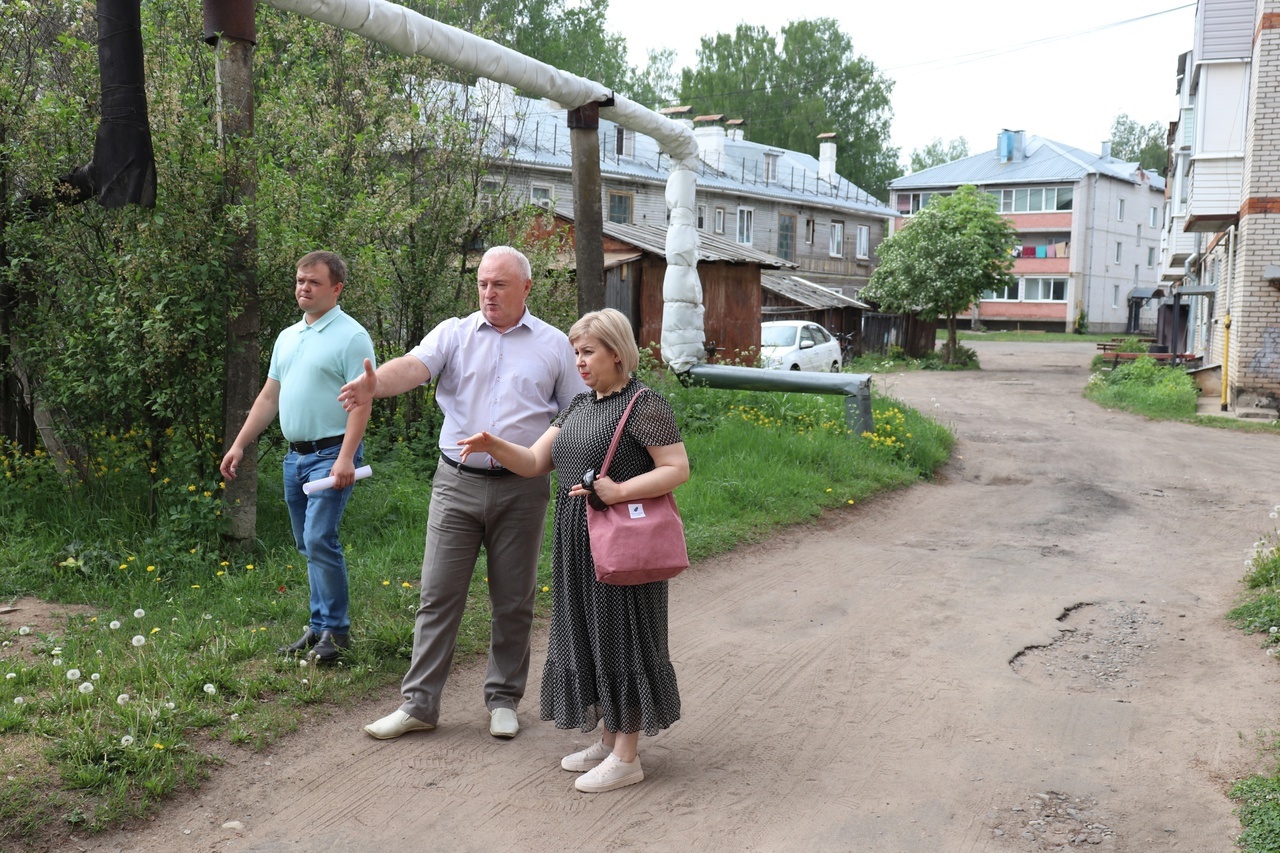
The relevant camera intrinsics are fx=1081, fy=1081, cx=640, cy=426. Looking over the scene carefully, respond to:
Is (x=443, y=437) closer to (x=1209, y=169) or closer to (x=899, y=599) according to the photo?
(x=899, y=599)

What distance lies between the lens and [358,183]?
28.2 feet

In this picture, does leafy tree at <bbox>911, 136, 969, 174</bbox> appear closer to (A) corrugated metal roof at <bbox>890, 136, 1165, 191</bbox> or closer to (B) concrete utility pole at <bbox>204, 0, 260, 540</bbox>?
(A) corrugated metal roof at <bbox>890, 136, 1165, 191</bbox>

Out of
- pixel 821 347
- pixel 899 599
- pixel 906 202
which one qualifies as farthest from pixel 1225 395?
pixel 906 202

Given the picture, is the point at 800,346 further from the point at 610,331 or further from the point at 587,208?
the point at 610,331

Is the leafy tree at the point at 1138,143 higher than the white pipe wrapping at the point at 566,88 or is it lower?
higher

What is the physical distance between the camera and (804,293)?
34.2 metres

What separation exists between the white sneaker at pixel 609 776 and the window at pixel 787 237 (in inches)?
1506

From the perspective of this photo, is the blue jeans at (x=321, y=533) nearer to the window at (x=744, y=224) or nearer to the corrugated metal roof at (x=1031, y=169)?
the window at (x=744, y=224)

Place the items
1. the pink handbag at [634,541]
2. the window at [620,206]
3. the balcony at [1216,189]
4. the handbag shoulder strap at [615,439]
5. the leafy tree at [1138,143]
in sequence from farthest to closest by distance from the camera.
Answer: the leafy tree at [1138,143]
the window at [620,206]
the balcony at [1216,189]
the handbag shoulder strap at [615,439]
the pink handbag at [634,541]

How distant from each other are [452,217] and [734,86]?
170 ft

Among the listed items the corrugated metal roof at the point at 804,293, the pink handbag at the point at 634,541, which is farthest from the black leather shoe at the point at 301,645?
the corrugated metal roof at the point at 804,293

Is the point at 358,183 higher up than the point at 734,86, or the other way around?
the point at 734,86

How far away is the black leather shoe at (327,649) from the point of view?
16.6ft

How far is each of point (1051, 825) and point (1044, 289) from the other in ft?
181
